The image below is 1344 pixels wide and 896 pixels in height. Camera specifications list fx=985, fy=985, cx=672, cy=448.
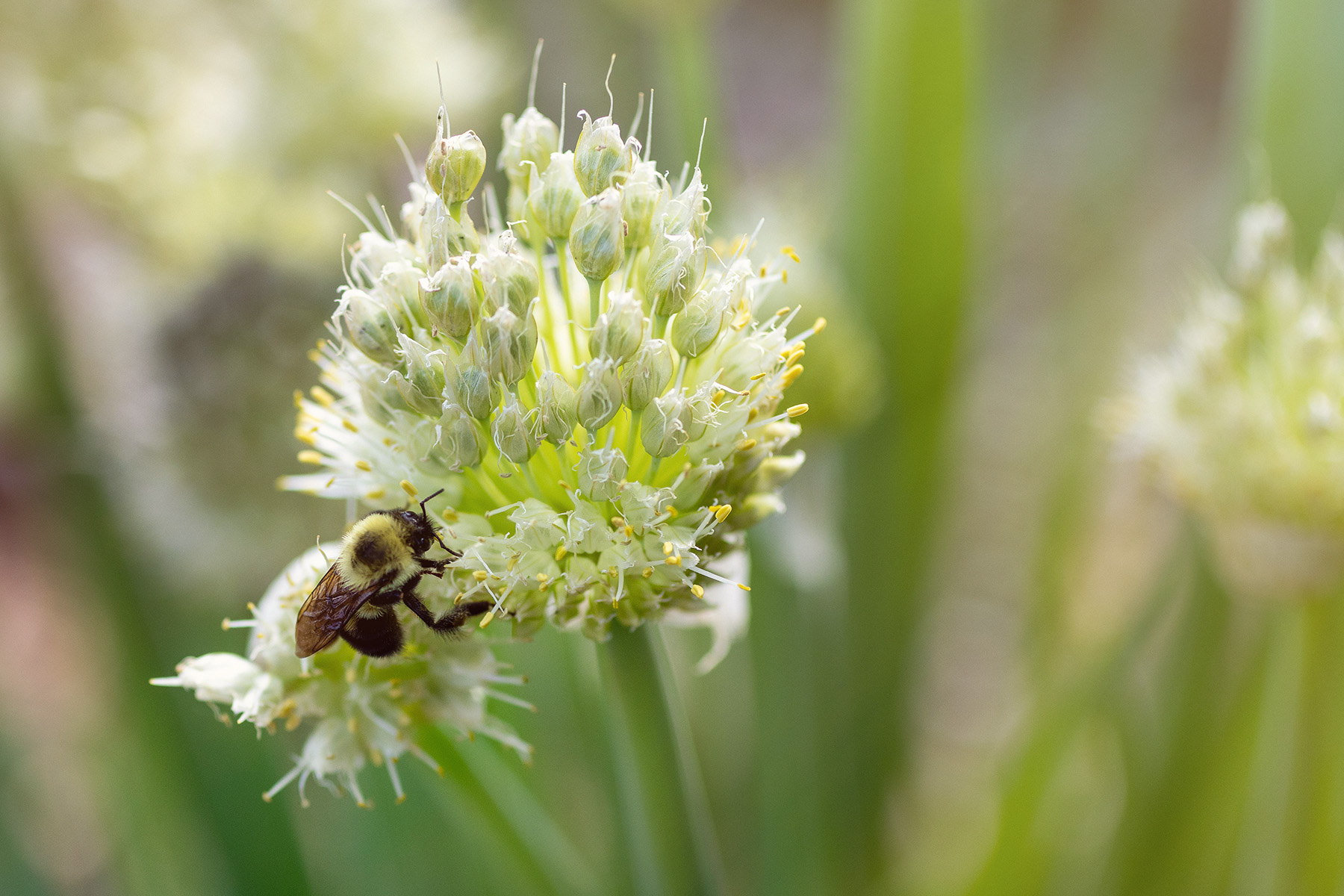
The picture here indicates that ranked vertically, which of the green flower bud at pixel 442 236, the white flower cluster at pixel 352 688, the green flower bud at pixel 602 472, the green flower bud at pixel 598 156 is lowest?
the white flower cluster at pixel 352 688

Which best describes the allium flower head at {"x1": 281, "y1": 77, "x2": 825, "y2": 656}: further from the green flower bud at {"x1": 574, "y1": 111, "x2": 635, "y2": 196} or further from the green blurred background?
the green blurred background

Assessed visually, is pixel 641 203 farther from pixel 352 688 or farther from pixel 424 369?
pixel 352 688

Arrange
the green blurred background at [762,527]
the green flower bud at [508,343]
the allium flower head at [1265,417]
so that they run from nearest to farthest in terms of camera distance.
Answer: the green flower bud at [508,343] → the allium flower head at [1265,417] → the green blurred background at [762,527]

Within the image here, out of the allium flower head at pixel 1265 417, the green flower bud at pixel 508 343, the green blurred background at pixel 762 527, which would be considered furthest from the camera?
the green blurred background at pixel 762 527

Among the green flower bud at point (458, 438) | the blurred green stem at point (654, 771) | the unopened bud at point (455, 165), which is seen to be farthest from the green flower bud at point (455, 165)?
the blurred green stem at point (654, 771)

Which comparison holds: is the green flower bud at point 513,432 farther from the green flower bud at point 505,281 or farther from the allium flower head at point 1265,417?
the allium flower head at point 1265,417

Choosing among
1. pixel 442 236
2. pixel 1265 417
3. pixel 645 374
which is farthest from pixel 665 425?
pixel 1265 417

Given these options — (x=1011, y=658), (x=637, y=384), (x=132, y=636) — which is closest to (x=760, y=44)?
(x=1011, y=658)
